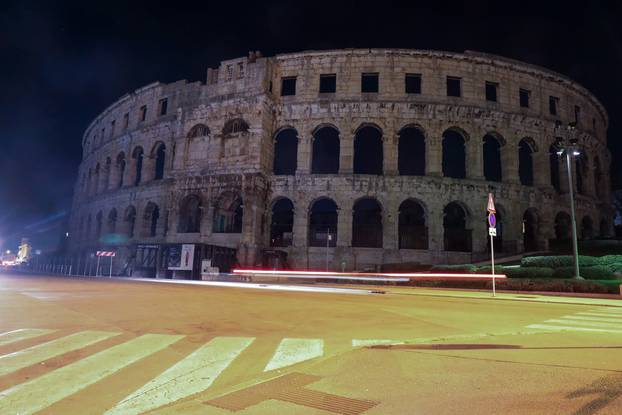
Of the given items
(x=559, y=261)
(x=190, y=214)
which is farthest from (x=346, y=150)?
→ (x=559, y=261)

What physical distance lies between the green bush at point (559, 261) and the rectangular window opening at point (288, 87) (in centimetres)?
2525

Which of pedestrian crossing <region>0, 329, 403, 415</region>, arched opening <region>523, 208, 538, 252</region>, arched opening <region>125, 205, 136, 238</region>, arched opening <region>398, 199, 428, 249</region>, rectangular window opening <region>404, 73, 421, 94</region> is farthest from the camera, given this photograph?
arched opening <region>125, 205, 136, 238</region>

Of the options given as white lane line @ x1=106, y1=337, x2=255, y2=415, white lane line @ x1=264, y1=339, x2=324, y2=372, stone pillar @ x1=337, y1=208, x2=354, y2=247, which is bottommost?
white lane line @ x1=106, y1=337, x2=255, y2=415

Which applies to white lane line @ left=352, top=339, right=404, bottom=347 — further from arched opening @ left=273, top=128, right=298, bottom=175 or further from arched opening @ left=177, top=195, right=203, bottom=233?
arched opening @ left=273, top=128, right=298, bottom=175

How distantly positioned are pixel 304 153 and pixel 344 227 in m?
7.64

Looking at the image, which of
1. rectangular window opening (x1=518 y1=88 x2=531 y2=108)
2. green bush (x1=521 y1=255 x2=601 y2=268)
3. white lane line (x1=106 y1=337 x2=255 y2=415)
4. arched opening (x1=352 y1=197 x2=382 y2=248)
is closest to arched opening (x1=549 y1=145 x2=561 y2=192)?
rectangular window opening (x1=518 y1=88 x2=531 y2=108)

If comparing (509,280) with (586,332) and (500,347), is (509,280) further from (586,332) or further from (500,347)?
(500,347)

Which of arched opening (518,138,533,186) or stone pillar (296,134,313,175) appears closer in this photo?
stone pillar (296,134,313,175)

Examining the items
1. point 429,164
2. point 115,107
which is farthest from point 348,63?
point 115,107

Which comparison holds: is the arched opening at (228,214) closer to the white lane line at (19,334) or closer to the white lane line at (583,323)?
the white lane line at (19,334)

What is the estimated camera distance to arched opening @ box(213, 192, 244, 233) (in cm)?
3625

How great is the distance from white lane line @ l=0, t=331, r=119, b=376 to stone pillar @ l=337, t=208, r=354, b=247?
27.0m

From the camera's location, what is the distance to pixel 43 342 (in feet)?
20.3

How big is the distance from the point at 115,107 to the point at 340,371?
5317 cm
